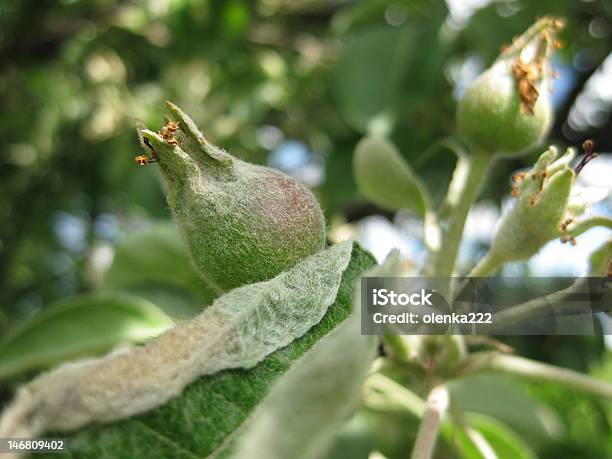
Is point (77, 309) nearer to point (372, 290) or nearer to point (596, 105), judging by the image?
point (372, 290)

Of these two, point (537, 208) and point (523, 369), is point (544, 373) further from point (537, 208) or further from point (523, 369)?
point (537, 208)

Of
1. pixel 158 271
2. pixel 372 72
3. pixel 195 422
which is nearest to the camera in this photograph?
pixel 195 422

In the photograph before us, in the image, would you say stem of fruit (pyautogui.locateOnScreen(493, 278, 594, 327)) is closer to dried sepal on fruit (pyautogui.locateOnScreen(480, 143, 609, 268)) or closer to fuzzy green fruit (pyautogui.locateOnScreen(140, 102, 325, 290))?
dried sepal on fruit (pyautogui.locateOnScreen(480, 143, 609, 268))

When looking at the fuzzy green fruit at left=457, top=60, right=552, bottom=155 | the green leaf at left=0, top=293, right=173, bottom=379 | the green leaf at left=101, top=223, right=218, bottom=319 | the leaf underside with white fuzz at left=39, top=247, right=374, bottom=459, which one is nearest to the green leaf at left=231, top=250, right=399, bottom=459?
the leaf underside with white fuzz at left=39, top=247, right=374, bottom=459

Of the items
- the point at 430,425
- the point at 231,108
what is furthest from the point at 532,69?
the point at 231,108

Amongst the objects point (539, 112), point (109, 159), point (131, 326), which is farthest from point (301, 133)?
point (539, 112)

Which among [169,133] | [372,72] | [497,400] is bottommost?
[497,400]
